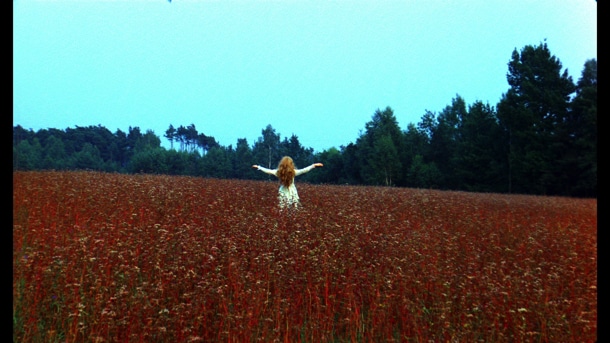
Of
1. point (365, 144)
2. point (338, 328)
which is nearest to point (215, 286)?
point (338, 328)

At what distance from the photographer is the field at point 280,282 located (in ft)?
10.8

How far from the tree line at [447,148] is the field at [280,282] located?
105 cm

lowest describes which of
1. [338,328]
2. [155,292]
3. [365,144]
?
[338,328]

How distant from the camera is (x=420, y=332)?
11.0 feet

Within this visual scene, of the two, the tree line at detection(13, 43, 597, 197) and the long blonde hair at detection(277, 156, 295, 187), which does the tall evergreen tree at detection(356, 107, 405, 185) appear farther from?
the long blonde hair at detection(277, 156, 295, 187)

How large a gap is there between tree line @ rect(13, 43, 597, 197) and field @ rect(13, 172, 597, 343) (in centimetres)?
105

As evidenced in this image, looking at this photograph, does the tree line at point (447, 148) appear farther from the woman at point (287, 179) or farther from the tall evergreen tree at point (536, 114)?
the woman at point (287, 179)

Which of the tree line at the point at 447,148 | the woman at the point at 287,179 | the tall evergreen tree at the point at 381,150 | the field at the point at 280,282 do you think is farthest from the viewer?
the tall evergreen tree at the point at 381,150

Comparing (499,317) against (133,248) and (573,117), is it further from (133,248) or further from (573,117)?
(573,117)

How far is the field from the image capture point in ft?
10.8

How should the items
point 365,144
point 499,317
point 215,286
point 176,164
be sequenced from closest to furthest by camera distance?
point 499,317, point 215,286, point 176,164, point 365,144

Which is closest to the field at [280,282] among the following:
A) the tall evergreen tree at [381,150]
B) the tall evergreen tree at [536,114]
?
the tall evergreen tree at [536,114]

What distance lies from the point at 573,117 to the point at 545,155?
150 inches

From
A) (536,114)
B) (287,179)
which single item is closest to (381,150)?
(536,114)
